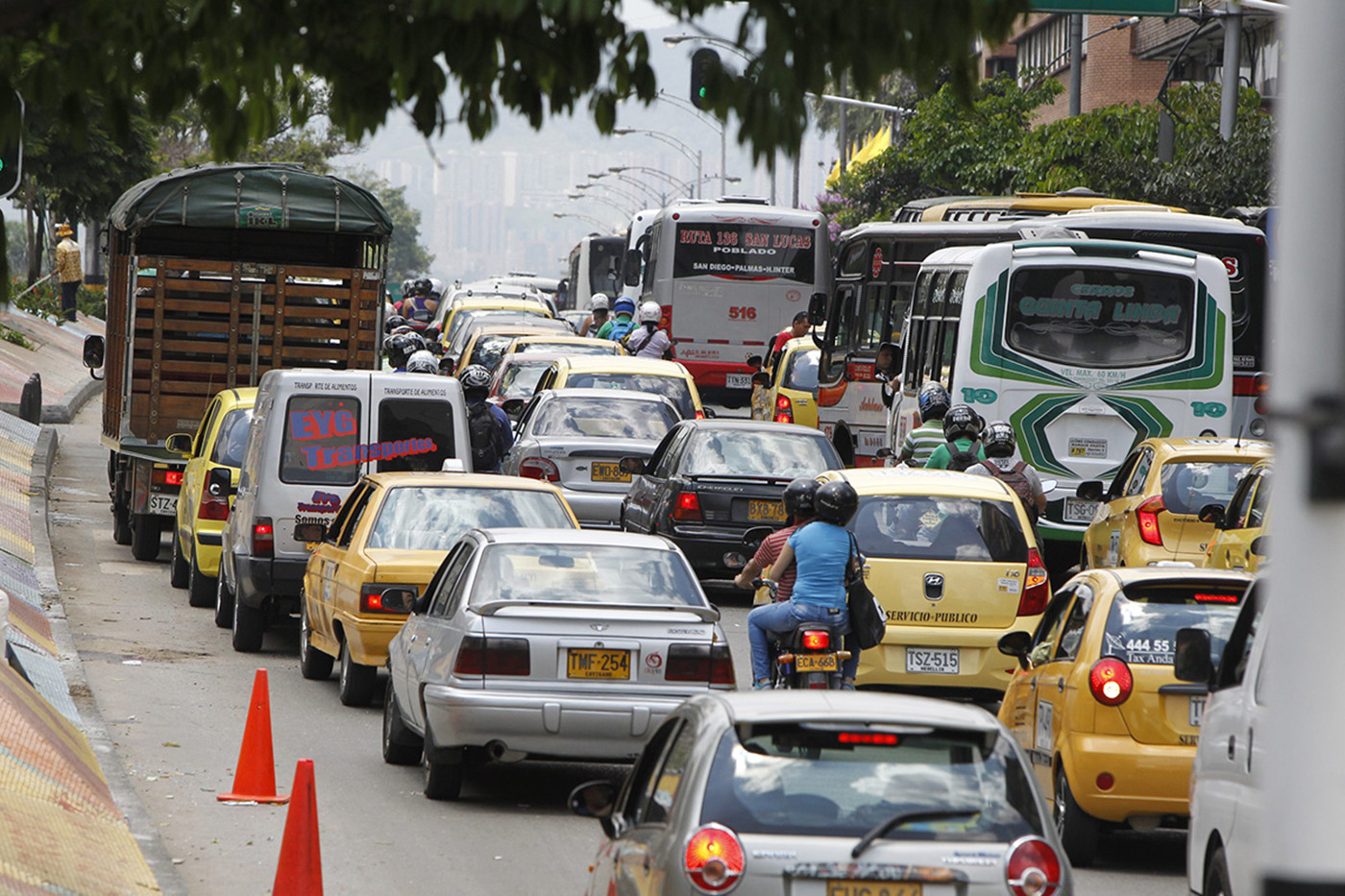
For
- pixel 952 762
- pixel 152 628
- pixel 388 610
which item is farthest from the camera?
pixel 152 628

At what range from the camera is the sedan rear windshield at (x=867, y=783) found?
609cm

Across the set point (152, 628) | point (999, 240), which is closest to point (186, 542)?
point (152, 628)

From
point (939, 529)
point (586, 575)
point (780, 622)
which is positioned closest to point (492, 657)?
point (586, 575)

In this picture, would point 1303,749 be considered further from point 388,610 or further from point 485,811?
point 388,610

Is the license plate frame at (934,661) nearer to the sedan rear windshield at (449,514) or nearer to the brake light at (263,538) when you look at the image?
the sedan rear windshield at (449,514)

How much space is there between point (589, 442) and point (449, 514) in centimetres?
687

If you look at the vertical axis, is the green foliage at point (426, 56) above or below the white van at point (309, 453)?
→ above

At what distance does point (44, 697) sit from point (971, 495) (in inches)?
227

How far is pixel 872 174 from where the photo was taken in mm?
54562

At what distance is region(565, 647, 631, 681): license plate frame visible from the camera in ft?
34.6

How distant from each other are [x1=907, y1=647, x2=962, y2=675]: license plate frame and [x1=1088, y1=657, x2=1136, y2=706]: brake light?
3.52 meters

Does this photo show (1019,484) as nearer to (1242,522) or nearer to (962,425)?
(962,425)

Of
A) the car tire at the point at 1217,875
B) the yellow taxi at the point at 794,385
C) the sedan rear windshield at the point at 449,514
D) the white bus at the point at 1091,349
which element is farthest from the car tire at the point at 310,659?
the yellow taxi at the point at 794,385

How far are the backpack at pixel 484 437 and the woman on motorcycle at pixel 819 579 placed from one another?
27.5 feet
